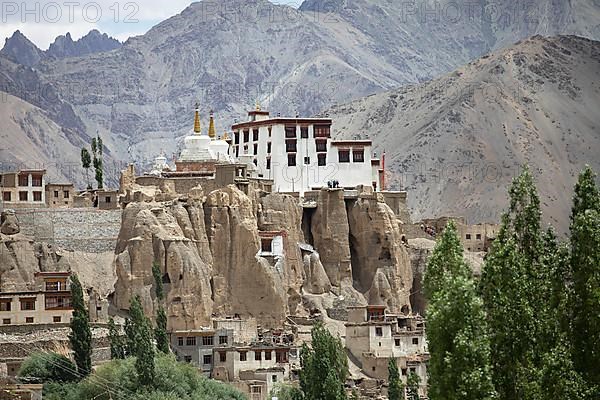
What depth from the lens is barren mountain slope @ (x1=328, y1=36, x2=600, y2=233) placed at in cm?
12838

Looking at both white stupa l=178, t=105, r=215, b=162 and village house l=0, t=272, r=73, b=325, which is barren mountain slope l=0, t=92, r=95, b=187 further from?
village house l=0, t=272, r=73, b=325

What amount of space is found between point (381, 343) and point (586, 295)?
33.1 m

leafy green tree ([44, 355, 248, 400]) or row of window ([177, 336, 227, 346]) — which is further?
row of window ([177, 336, 227, 346])

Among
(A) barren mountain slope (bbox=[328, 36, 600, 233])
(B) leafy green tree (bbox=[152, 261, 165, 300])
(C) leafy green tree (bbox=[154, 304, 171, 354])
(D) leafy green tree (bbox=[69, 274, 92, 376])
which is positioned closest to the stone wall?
(B) leafy green tree (bbox=[152, 261, 165, 300])

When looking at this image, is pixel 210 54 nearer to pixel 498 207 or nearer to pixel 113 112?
pixel 113 112

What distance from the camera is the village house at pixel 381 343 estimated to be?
62656 millimetres

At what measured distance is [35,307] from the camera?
5778 cm

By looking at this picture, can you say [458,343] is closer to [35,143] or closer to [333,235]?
[333,235]

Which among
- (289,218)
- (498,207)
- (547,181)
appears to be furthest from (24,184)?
(547,181)

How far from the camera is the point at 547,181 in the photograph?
13025cm

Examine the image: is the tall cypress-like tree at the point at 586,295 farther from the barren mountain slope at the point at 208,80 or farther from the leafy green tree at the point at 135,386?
the barren mountain slope at the point at 208,80

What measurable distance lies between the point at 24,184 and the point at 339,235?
14400 mm

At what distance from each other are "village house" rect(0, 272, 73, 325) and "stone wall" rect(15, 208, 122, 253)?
4.95 metres

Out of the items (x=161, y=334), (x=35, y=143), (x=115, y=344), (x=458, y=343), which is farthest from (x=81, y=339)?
(x=35, y=143)
